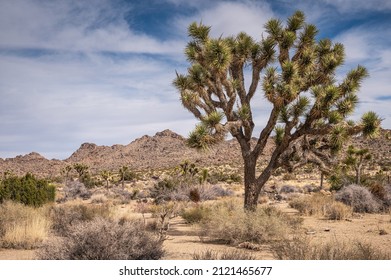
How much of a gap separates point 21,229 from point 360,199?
1361cm

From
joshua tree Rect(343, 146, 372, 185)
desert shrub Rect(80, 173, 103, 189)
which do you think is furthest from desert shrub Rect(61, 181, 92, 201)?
joshua tree Rect(343, 146, 372, 185)

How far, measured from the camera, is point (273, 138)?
45.9ft

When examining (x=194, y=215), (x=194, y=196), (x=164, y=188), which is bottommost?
(x=194, y=215)

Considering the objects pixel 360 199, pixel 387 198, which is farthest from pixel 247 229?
pixel 387 198

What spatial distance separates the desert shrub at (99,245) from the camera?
669 centimetres

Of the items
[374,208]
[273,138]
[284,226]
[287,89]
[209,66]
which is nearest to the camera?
[284,226]

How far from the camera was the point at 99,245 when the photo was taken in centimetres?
676

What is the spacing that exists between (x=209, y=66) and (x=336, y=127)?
14.2ft

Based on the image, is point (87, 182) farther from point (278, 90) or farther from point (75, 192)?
point (278, 90)

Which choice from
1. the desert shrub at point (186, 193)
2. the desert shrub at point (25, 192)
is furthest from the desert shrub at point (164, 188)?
the desert shrub at point (25, 192)
